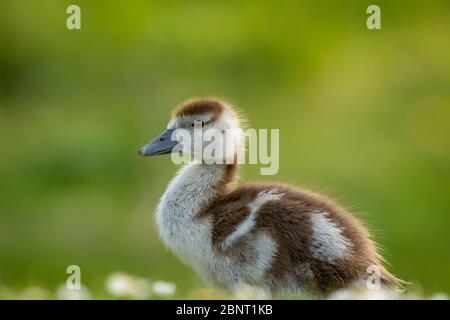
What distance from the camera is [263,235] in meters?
5.24

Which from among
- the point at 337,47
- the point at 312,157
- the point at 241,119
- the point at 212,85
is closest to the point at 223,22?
the point at 337,47

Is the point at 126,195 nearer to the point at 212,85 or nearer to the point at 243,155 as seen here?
the point at 212,85

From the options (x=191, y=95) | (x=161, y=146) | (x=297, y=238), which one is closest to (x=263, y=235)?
(x=297, y=238)

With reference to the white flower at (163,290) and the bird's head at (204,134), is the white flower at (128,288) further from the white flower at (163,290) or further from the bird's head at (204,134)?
the bird's head at (204,134)

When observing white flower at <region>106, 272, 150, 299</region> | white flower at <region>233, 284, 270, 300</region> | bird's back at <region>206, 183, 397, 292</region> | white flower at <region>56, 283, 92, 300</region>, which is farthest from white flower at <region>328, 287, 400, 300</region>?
white flower at <region>56, 283, 92, 300</region>

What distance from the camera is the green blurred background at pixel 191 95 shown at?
1245 centimetres

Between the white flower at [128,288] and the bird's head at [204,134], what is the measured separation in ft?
2.42

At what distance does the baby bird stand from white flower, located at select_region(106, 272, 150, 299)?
28 cm

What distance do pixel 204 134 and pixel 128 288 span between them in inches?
39.1

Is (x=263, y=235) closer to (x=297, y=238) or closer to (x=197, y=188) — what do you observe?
(x=297, y=238)

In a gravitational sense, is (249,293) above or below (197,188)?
below

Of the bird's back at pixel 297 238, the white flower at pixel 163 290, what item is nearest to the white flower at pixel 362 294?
the bird's back at pixel 297 238
